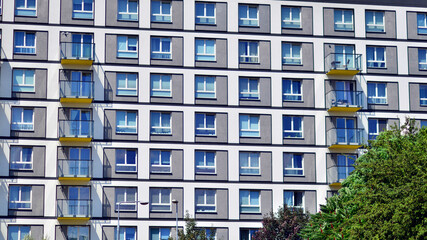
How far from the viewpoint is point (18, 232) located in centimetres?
5953

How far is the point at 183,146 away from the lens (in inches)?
2452

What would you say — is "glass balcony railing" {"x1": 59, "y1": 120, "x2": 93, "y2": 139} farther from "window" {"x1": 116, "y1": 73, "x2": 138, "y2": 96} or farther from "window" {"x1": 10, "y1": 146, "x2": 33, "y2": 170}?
"window" {"x1": 116, "y1": 73, "x2": 138, "y2": 96}

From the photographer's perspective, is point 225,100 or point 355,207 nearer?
point 355,207

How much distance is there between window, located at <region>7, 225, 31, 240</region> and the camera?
195ft

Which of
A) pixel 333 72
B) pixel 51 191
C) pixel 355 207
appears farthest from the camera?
pixel 333 72

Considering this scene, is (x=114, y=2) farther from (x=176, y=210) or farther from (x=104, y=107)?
(x=176, y=210)

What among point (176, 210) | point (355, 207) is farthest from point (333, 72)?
point (355, 207)

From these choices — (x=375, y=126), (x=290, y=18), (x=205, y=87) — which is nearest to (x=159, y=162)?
(x=205, y=87)

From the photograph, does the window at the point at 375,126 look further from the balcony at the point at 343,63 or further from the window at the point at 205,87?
the window at the point at 205,87

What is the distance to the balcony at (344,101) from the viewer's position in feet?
210

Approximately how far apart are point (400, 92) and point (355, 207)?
75.8 feet

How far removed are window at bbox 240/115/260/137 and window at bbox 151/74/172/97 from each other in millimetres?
5531

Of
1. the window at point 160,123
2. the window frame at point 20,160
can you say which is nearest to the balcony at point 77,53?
the window at point 160,123

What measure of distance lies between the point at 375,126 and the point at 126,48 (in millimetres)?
18953
